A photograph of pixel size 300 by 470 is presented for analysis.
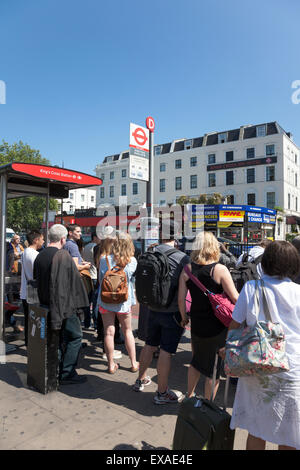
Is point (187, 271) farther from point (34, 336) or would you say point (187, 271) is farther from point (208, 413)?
point (34, 336)

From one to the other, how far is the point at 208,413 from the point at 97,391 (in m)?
1.99

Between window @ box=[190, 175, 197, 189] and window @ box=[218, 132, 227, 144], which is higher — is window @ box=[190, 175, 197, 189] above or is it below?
below

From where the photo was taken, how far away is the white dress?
6.20 feet

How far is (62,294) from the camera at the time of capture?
3531 mm

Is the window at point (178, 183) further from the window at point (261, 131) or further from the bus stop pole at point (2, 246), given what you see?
the bus stop pole at point (2, 246)

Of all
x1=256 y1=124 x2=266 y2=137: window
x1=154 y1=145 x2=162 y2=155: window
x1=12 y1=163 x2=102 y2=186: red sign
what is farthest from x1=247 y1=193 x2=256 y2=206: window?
x1=12 y1=163 x2=102 y2=186: red sign

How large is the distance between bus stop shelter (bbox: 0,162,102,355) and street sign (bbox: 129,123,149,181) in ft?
3.71

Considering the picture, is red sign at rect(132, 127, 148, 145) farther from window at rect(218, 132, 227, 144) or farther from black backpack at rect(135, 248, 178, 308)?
window at rect(218, 132, 227, 144)

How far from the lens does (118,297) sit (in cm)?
393

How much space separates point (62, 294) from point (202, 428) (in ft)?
7.02

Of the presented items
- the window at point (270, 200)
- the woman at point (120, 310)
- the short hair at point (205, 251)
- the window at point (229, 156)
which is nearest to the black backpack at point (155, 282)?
the short hair at point (205, 251)

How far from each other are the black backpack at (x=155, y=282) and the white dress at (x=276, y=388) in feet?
4.15

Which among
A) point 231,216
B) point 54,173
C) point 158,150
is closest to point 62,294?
point 54,173
